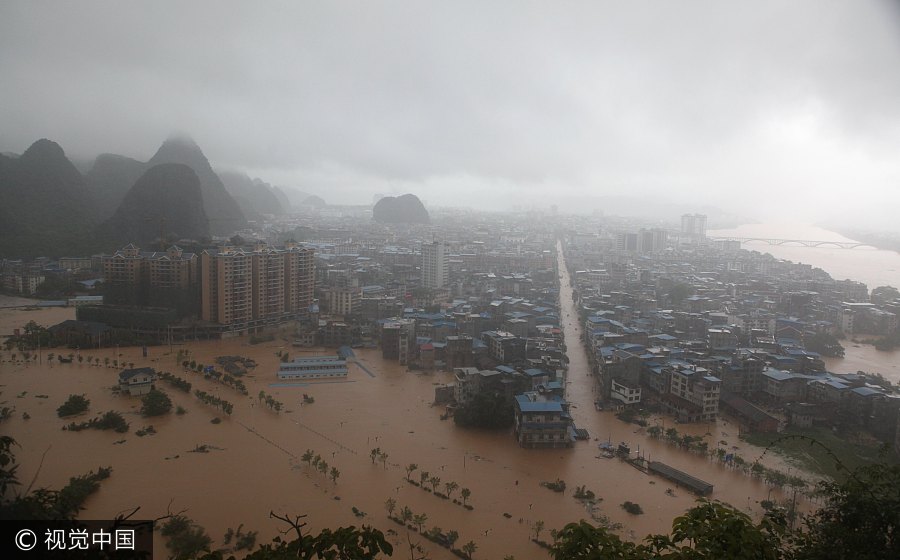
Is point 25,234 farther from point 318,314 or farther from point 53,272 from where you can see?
point 318,314

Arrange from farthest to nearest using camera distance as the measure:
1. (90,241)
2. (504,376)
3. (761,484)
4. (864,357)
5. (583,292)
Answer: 1. (90,241)
2. (583,292)
3. (864,357)
4. (504,376)
5. (761,484)

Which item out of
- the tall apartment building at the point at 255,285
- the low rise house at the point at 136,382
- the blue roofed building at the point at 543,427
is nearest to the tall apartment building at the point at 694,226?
the tall apartment building at the point at 255,285

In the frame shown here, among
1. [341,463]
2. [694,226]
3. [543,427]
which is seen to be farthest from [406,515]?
[694,226]

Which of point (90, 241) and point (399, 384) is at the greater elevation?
point (90, 241)

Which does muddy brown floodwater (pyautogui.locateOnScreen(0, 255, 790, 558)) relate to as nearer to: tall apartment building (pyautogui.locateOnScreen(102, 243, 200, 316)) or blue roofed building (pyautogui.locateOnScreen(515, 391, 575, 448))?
blue roofed building (pyautogui.locateOnScreen(515, 391, 575, 448))

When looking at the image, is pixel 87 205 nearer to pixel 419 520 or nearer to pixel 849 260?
pixel 419 520

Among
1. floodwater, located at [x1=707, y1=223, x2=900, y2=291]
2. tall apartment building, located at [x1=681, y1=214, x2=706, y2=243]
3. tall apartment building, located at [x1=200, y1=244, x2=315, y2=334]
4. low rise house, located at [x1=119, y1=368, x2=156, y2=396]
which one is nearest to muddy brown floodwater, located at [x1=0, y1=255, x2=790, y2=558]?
low rise house, located at [x1=119, y1=368, x2=156, y2=396]

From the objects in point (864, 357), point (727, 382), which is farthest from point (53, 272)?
point (864, 357)
